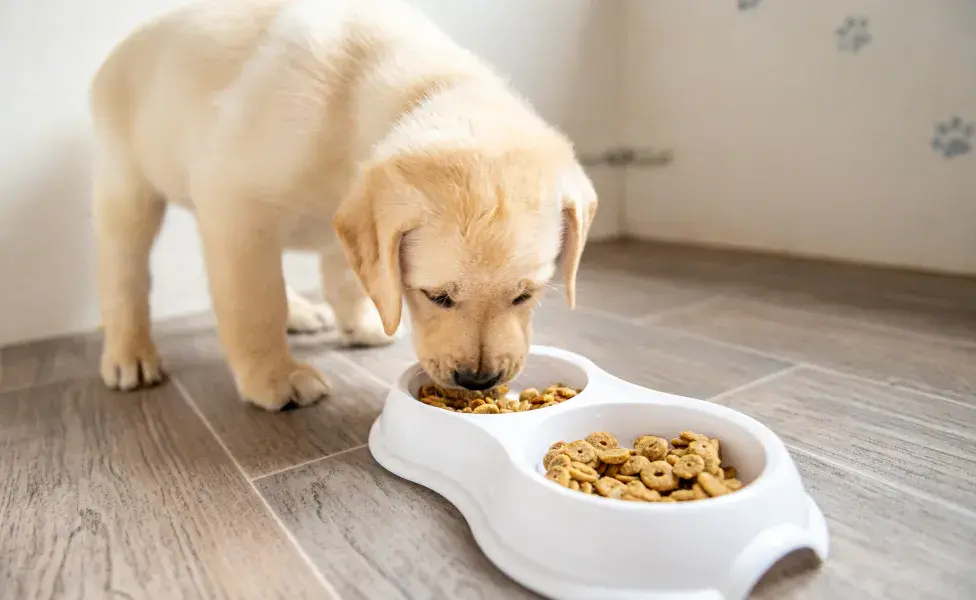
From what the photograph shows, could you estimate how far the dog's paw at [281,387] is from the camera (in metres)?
1.43

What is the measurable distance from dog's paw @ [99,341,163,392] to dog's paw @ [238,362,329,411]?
0.33 meters

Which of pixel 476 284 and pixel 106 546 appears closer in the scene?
pixel 106 546

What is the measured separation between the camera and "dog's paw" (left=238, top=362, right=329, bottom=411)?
1428 millimetres

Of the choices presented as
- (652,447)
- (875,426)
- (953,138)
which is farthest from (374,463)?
(953,138)

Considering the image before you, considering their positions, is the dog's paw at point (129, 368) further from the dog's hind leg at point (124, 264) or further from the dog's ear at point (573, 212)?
the dog's ear at point (573, 212)

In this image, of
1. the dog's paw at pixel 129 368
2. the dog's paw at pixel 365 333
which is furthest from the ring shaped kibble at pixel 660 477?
the dog's paw at pixel 129 368

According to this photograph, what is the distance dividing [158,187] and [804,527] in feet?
4.64

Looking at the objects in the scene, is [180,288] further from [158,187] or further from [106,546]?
[106,546]

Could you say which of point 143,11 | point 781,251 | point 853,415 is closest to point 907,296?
point 781,251

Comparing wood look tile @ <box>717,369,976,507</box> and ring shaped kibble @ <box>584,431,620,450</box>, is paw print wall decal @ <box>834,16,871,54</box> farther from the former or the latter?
ring shaped kibble @ <box>584,431,620,450</box>

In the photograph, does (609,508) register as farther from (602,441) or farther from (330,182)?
(330,182)

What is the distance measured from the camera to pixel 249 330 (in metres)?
1.41

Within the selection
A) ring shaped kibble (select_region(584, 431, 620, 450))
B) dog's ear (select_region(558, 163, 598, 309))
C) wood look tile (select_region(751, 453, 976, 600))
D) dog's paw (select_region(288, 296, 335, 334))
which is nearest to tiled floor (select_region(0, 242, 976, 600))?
wood look tile (select_region(751, 453, 976, 600))

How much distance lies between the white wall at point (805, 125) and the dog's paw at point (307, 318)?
1.71 meters
